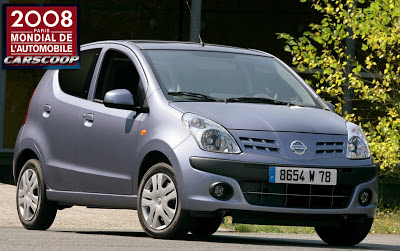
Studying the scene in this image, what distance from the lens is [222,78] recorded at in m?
9.04

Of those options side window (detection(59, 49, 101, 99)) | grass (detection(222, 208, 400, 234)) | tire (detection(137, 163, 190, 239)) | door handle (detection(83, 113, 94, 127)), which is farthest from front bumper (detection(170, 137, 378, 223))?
grass (detection(222, 208, 400, 234))

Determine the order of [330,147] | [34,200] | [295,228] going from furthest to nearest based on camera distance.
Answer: [295,228], [34,200], [330,147]

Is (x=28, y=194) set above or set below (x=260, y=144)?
below

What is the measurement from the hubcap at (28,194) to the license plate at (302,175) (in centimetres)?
283

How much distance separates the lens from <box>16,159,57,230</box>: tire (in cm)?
983

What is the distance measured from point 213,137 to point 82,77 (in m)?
2.16

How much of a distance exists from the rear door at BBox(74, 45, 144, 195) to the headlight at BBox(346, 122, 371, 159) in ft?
5.63

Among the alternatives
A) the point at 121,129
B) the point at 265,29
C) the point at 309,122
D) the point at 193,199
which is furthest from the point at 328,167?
the point at 265,29

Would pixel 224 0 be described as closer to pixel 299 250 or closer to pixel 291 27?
pixel 291 27

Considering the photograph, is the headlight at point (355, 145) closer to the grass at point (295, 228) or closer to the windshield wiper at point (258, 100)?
the windshield wiper at point (258, 100)

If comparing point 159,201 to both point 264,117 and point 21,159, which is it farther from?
point 21,159

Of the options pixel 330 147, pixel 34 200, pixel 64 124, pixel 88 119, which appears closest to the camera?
pixel 330 147

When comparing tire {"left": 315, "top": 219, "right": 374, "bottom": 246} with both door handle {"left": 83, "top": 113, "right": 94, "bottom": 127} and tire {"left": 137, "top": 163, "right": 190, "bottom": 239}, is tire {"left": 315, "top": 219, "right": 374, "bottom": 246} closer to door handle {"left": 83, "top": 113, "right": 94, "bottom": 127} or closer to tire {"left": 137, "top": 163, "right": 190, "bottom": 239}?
tire {"left": 137, "top": 163, "right": 190, "bottom": 239}

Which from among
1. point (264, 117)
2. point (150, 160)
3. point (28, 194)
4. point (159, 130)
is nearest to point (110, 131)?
point (150, 160)
